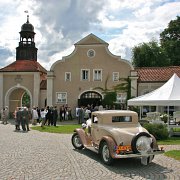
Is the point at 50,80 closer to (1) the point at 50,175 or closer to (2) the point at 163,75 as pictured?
(2) the point at 163,75

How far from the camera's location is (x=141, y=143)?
419 inches

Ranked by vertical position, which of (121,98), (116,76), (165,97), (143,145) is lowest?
(143,145)

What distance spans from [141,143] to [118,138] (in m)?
0.74

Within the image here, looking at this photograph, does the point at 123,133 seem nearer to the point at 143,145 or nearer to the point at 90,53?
the point at 143,145

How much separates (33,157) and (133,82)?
89.3 ft

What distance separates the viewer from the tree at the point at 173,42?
51622 millimetres

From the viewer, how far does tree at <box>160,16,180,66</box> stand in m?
51.6

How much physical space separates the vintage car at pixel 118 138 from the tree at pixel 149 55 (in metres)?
41.1

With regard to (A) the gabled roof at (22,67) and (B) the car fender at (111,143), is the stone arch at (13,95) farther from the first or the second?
(B) the car fender at (111,143)

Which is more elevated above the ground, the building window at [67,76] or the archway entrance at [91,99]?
the building window at [67,76]

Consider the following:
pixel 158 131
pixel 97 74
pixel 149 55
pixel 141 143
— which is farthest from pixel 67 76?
pixel 141 143

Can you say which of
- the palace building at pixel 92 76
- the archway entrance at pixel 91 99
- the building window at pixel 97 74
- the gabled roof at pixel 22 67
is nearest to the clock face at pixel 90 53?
the palace building at pixel 92 76

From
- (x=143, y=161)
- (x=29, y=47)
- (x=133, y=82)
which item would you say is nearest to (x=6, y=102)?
(x=29, y=47)

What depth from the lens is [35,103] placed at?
41.4 m
